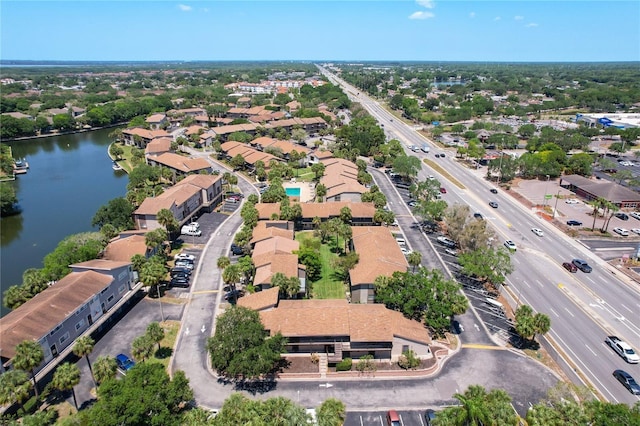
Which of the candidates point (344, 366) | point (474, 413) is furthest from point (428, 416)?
point (344, 366)

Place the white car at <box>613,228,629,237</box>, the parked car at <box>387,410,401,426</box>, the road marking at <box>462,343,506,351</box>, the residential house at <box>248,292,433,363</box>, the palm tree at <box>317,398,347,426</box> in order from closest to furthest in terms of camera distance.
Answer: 1. the palm tree at <box>317,398,347,426</box>
2. the parked car at <box>387,410,401,426</box>
3. the residential house at <box>248,292,433,363</box>
4. the road marking at <box>462,343,506,351</box>
5. the white car at <box>613,228,629,237</box>

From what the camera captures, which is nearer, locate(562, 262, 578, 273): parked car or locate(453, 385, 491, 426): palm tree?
locate(453, 385, 491, 426): palm tree

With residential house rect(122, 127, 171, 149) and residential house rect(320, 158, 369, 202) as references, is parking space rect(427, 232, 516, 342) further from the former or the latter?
residential house rect(122, 127, 171, 149)

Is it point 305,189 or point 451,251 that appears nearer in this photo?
point 451,251

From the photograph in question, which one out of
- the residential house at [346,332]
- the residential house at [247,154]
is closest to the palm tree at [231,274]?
the residential house at [346,332]

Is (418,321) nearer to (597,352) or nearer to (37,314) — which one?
(597,352)

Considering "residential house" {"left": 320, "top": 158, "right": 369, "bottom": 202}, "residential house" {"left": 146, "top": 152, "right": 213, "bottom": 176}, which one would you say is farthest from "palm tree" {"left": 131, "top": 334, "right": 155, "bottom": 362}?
"residential house" {"left": 146, "top": 152, "right": 213, "bottom": 176}

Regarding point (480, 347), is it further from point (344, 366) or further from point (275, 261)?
point (275, 261)
